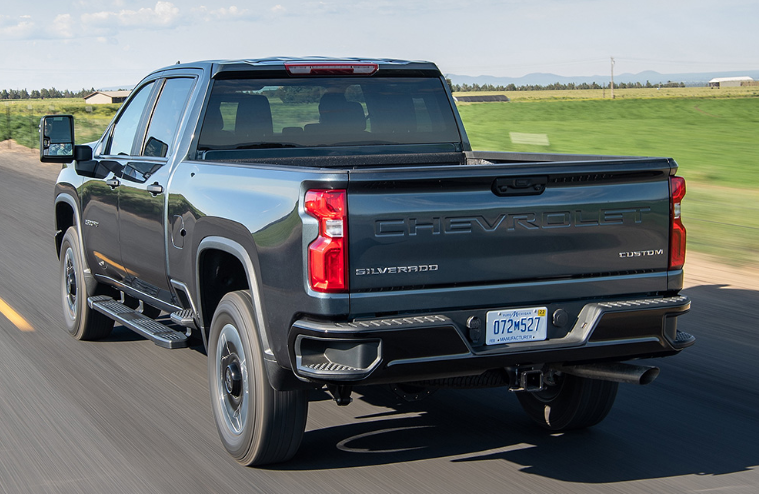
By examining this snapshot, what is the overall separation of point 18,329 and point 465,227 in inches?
206

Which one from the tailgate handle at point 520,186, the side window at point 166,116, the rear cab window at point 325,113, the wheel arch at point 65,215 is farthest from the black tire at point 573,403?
the wheel arch at point 65,215

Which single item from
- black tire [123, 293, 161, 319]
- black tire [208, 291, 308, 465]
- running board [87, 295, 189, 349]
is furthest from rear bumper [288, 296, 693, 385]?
black tire [123, 293, 161, 319]

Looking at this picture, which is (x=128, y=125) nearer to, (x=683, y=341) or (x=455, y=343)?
(x=455, y=343)

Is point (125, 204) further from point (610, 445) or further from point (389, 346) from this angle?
point (610, 445)

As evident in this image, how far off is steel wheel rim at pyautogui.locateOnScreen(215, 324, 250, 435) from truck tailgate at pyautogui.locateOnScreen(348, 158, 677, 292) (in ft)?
3.64

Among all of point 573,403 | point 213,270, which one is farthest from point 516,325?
point 213,270

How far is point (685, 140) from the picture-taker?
38.7 meters

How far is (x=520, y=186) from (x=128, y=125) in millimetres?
3813

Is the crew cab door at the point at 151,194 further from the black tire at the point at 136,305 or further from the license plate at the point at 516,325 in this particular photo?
the license plate at the point at 516,325

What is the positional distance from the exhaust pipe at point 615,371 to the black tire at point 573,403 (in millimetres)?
595

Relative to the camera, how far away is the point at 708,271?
34.7ft

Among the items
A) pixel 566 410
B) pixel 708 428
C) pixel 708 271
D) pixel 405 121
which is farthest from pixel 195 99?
pixel 708 271

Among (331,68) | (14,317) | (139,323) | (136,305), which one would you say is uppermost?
(331,68)

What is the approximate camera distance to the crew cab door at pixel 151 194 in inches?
231
